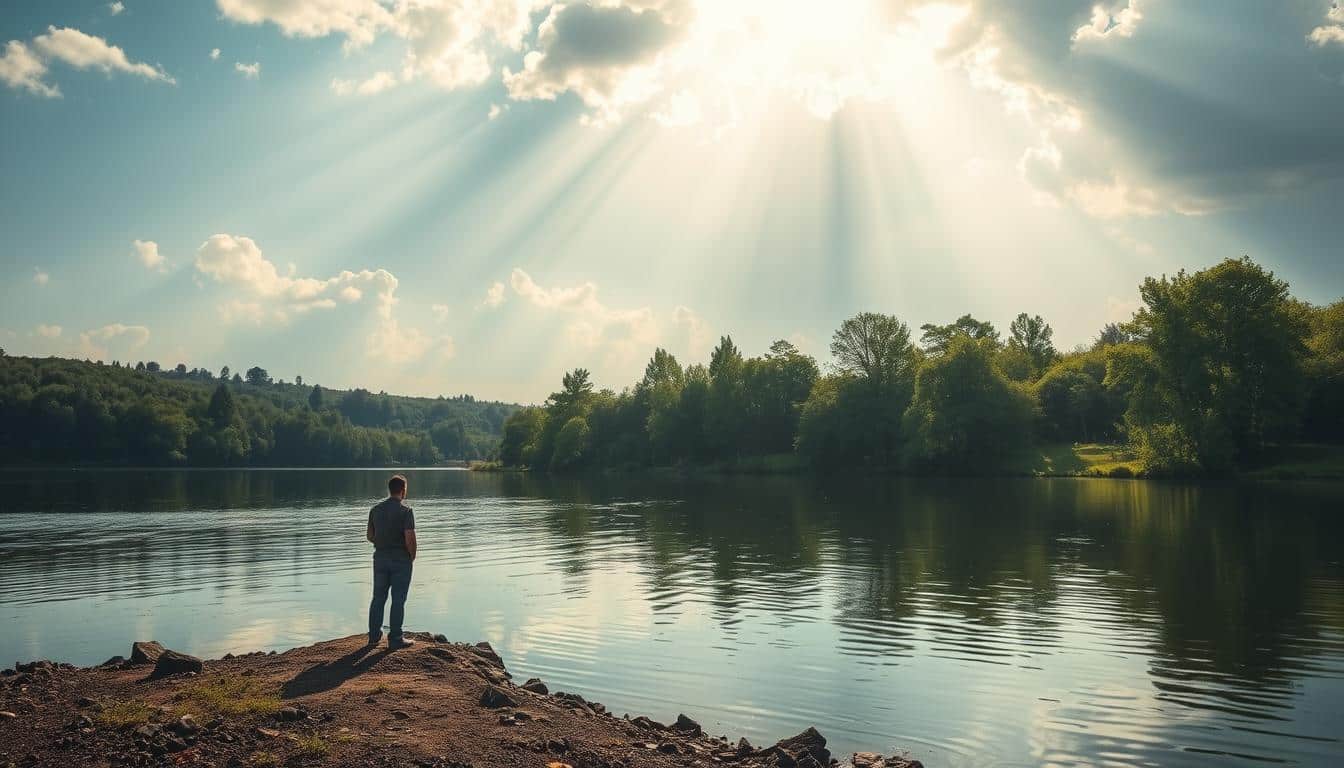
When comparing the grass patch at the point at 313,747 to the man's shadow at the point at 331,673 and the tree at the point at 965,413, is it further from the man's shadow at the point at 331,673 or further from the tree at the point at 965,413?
the tree at the point at 965,413

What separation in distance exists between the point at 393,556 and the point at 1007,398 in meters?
103

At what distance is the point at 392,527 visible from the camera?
1556cm

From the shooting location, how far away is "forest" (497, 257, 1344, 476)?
3371 inches

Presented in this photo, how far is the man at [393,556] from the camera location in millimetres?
15297

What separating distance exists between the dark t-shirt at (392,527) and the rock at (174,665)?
323 cm

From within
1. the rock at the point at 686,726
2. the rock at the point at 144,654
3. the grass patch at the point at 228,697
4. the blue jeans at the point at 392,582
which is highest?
the blue jeans at the point at 392,582

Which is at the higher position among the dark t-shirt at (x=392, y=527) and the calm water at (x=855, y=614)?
the dark t-shirt at (x=392, y=527)

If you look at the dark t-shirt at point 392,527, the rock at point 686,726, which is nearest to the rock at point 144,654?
the dark t-shirt at point 392,527

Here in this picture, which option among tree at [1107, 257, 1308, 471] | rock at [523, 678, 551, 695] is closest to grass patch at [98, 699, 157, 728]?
rock at [523, 678, 551, 695]

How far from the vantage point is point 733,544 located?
130 feet

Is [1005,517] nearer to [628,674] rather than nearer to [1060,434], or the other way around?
[628,674]

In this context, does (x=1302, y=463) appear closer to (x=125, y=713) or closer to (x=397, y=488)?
(x=397, y=488)

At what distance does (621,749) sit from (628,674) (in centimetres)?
573

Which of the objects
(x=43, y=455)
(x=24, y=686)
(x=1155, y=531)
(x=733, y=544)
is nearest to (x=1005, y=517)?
(x=1155, y=531)
